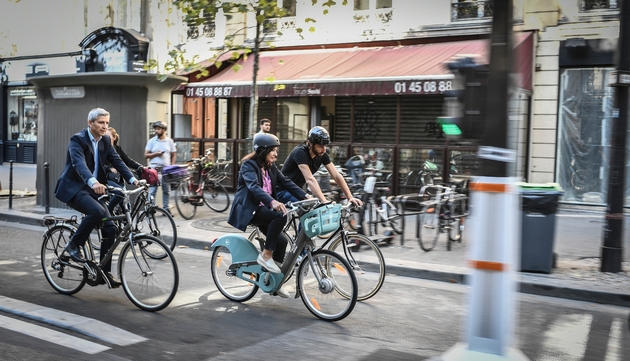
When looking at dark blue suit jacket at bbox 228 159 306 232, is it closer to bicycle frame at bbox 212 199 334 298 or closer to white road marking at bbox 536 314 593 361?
bicycle frame at bbox 212 199 334 298

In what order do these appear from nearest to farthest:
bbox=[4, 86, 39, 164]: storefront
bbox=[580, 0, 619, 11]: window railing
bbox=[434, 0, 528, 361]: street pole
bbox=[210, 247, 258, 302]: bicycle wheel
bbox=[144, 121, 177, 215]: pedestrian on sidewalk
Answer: bbox=[434, 0, 528, 361]: street pole → bbox=[210, 247, 258, 302]: bicycle wheel → bbox=[144, 121, 177, 215]: pedestrian on sidewalk → bbox=[580, 0, 619, 11]: window railing → bbox=[4, 86, 39, 164]: storefront

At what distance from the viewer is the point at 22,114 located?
25.8 meters

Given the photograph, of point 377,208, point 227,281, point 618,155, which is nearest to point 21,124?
point 377,208

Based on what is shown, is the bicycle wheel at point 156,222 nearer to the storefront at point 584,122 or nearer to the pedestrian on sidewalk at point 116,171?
the pedestrian on sidewalk at point 116,171

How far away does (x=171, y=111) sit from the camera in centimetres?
1952

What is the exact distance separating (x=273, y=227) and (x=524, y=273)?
10.9 ft

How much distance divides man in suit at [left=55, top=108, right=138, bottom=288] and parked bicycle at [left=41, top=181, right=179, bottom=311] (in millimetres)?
88

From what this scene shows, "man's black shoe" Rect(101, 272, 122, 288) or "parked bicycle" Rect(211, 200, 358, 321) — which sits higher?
"parked bicycle" Rect(211, 200, 358, 321)

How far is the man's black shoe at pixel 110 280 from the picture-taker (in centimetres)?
600

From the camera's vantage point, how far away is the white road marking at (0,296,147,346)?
4.93m

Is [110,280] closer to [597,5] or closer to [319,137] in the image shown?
[319,137]

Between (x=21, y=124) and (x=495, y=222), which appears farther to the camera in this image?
(x=21, y=124)

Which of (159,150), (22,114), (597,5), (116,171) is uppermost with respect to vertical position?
(597,5)

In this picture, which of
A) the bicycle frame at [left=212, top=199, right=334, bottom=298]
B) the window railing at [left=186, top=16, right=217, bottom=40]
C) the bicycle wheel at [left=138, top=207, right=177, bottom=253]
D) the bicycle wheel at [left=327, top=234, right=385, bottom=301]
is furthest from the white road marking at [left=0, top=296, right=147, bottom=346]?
the window railing at [left=186, top=16, right=217, bottom=40]
